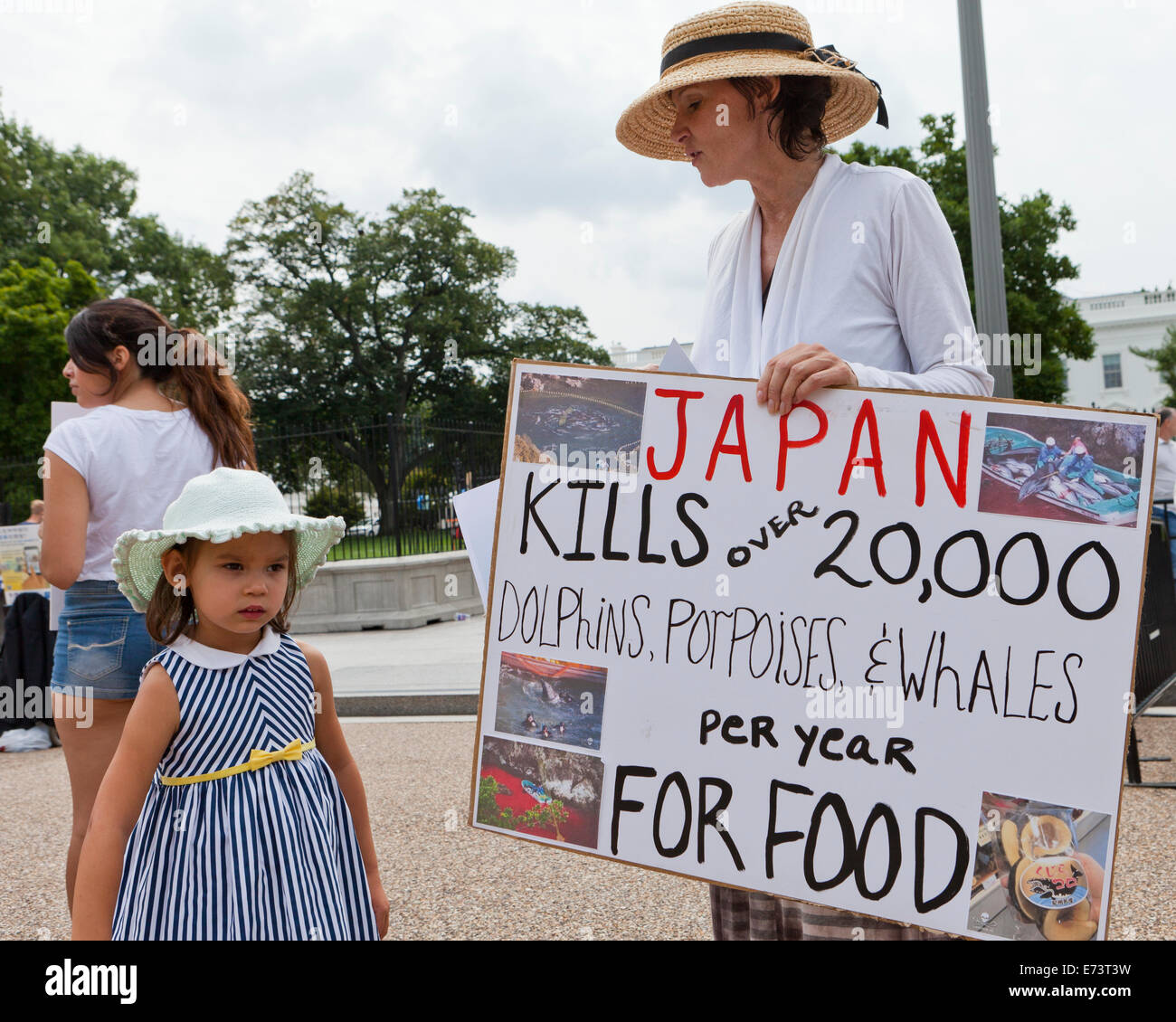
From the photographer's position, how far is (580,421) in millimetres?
1876

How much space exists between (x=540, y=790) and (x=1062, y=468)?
3.26 ft

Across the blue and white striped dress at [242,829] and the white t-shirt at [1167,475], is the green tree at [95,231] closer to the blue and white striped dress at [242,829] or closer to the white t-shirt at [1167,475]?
the white t-shirt at [1167,475]

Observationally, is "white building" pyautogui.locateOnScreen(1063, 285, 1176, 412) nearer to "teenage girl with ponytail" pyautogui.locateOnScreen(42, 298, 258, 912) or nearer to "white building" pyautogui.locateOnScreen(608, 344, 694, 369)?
"white building" pyautogui.locateOnScreen(608, 344, 694, 369)

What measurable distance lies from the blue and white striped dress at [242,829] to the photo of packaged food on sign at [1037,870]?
1.14m

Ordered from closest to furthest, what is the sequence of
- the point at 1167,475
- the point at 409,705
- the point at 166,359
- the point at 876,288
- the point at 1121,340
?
the point at 876,288
the point at 166,359
the point at 1167,475
the point at 409,705
the point at 1121,340

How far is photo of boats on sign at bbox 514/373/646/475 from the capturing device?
1.85 m

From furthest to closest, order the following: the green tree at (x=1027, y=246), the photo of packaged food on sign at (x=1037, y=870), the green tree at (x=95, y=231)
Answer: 1. the green tree at (x=95, y=231)
2. the green tree at (x=1027, y=246)
3. the photo of packaged food on sign at (x=1037, y=870)

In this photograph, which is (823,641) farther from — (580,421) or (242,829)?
(242,829)

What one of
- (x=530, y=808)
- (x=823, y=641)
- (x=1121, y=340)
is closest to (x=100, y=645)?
(x=530, y=808)

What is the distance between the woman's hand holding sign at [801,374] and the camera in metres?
1.69

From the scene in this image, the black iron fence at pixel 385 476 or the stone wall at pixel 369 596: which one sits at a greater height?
the black iron fence at pixel 385 476

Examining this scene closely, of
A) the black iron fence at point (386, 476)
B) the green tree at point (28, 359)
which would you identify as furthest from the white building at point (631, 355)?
the black iron fence at point (386, 476)

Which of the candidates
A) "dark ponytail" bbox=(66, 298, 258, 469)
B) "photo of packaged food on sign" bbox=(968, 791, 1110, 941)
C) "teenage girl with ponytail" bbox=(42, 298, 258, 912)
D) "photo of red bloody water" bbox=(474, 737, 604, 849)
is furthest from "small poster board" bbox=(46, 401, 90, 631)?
"photo of packaged food on sign" bbox=(968, 791, 1110, 941)
